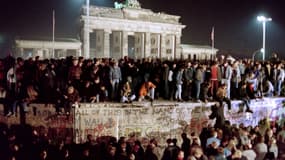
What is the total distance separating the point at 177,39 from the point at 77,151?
63.1 metres

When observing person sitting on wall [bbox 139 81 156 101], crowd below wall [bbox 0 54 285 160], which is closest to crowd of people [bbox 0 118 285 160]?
crowd below wall [bbox 0 54 285 160]

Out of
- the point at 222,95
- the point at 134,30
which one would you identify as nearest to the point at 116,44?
the point at 134,30

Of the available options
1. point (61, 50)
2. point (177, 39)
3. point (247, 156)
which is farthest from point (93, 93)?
point (177, 39)

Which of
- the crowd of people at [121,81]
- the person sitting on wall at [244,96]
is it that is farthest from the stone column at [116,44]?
the person sitting on wall at [244,96]

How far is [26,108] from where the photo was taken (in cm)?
1588

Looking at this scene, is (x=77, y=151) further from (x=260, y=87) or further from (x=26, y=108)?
(x=260, y=87)

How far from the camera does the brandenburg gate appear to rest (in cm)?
6580

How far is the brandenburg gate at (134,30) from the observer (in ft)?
216

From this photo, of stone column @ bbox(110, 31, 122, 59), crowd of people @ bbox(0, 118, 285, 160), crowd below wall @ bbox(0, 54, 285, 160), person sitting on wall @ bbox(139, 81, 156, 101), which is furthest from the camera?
stone column @ bbox(110, 31, 122, 59)

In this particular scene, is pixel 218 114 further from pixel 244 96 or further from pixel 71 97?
pixel 71 97

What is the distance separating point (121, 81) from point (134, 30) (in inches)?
2128

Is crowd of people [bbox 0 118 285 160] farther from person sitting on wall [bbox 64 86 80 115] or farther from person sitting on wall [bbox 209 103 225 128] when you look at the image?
person sitting on wall [bbox 209 103 225 128]

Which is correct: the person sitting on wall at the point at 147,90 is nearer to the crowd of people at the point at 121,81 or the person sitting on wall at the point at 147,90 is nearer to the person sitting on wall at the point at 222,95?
the crowd of people at the point at 121,81

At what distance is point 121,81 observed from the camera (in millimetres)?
17672
